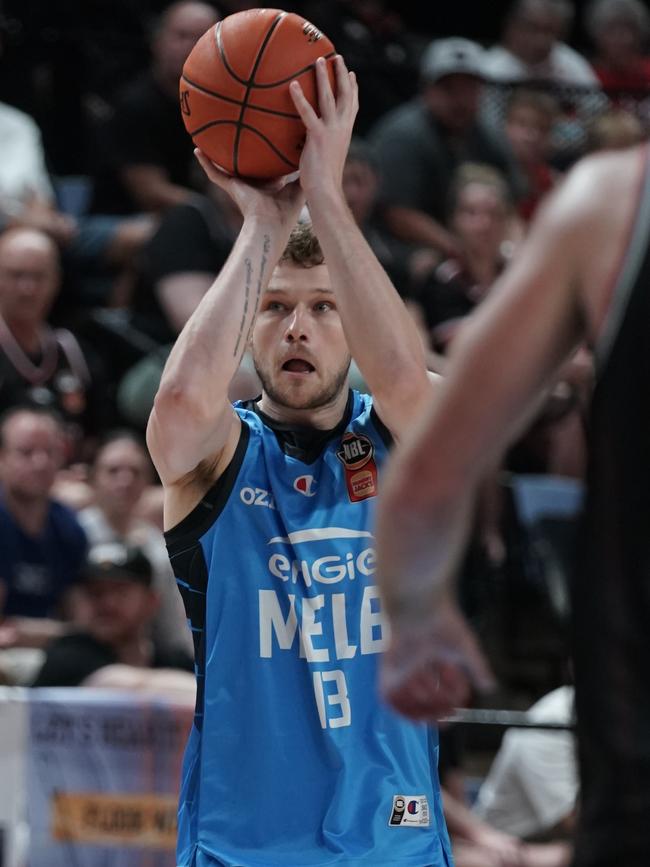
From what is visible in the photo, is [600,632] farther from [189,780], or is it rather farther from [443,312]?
[443,312]

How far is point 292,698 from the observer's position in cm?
320

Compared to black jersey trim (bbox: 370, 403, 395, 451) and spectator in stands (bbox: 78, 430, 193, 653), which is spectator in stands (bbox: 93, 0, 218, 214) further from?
black jersey trim (bbox: 370, 403, 395, 451)

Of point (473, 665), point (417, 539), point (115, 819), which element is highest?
point (417, 539)

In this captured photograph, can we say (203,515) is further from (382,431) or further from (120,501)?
(120,501)

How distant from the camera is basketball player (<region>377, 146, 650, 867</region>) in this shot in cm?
193

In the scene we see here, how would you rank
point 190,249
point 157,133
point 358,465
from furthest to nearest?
point 157,133 < point 190,249 < point 358,465

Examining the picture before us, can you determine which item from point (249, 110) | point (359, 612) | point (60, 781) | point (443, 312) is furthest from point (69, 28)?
point (359, 612)

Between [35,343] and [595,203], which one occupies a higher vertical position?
[35,343]

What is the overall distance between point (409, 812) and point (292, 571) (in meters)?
0.58

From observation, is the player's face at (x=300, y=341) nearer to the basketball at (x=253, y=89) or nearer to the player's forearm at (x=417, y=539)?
the basketball at (x=253, y=89)

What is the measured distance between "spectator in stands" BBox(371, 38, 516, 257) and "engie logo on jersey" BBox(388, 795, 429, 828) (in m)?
5.56

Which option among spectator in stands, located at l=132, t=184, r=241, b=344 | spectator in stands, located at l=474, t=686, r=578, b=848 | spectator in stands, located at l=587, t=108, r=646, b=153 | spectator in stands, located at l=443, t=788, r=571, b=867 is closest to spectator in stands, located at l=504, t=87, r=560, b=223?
spectator in stands, located at l=587, t=108, r=646, b=153

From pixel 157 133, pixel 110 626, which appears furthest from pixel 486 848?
pixel 157 133

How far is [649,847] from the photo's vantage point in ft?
6.27
